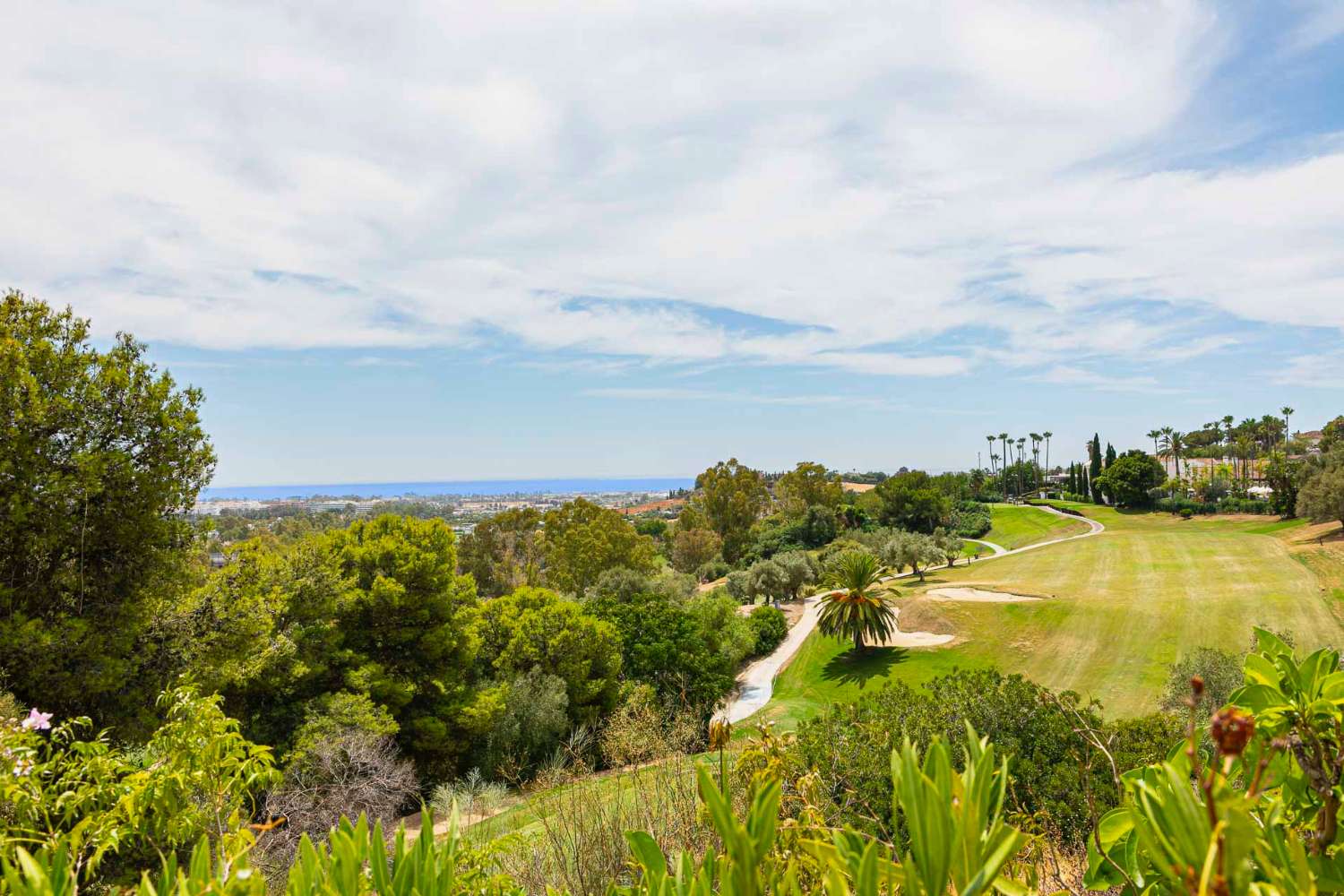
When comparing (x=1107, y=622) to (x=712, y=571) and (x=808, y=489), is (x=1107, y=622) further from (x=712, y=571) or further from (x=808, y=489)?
(x=808, y=489)

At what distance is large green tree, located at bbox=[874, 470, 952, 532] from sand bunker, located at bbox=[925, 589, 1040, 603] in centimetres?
2813

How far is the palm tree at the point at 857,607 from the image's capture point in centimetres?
2584

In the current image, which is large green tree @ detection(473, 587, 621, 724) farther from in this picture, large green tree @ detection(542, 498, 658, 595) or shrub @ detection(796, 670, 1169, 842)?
large green tree @ detection(542, 498, 658, 595)

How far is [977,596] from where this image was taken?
30562 millimetres

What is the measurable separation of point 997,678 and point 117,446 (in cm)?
1346

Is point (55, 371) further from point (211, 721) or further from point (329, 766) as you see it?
point (211, 721)

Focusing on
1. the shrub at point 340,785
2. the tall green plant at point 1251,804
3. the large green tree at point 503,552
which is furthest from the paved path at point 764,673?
the tall green plant at point 1251,804

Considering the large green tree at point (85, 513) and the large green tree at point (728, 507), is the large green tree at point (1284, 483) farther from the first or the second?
the large green tree at point (85, 513)

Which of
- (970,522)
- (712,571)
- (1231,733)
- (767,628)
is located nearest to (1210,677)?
(1231,733)

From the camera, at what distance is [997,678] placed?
382 inches

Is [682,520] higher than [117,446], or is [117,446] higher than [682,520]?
[117,446]

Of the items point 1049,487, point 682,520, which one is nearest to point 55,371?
point 682,520

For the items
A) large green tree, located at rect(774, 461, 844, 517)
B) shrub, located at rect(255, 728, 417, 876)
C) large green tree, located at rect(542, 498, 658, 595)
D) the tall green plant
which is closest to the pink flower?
the tall green plant

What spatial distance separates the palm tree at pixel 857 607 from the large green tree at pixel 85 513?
21524 mm
